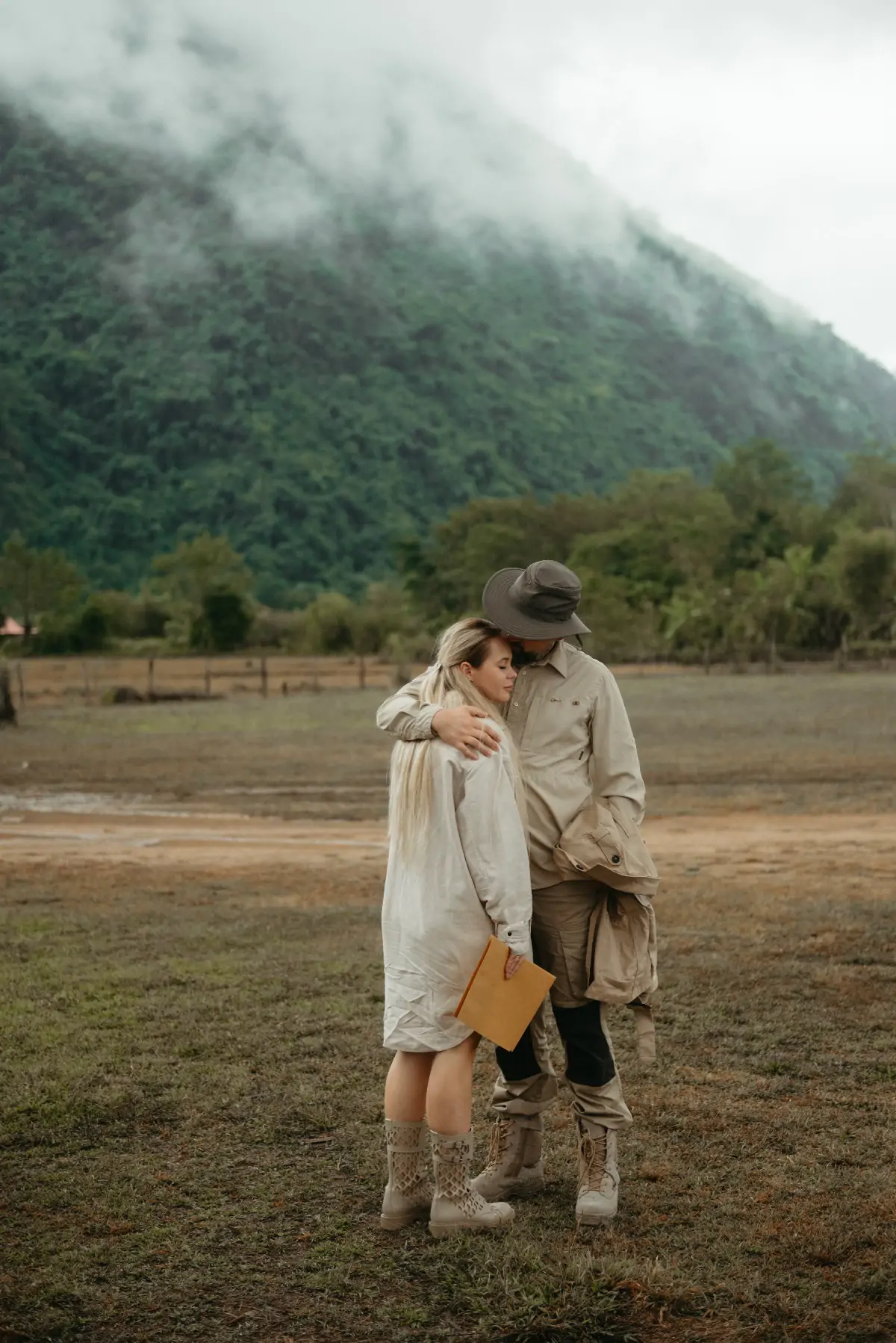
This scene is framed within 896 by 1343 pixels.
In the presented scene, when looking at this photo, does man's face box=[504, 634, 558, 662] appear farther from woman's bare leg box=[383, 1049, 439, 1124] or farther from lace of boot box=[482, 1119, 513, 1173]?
lace of boot box=[482, 1119, 513, 1173]

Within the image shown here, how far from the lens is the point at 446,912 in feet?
12.7

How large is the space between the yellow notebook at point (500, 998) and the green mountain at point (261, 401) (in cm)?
12951

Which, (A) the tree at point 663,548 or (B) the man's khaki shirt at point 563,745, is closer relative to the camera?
(B) the man's khaki shirt at point 563,745

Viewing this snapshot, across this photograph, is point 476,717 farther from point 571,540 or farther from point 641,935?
point 571,540

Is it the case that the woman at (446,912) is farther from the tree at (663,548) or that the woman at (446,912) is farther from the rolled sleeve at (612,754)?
the tree at (663,548)

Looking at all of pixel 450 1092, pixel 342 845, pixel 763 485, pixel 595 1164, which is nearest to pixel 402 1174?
pixel 450 1092

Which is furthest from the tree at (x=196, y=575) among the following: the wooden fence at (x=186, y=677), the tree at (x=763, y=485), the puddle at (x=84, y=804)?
the puddle at (x=84, y=804)

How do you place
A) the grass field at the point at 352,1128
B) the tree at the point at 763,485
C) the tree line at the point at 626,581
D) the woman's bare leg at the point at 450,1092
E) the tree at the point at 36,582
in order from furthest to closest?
the tree at the point at 763,485
the tree at the point at 36,582
the tree line at the point at 626,581
the woman's bare leg at the point at 450,1092
the grass field at the point at 352,1128

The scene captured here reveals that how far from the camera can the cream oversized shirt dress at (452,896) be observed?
3.81m

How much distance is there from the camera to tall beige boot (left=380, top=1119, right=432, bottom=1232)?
13.1ft

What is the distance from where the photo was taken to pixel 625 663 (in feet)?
173

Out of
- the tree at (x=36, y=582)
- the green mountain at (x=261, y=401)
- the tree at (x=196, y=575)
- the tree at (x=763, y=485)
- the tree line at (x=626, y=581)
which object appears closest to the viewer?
the tree line at (x=626, y=581)

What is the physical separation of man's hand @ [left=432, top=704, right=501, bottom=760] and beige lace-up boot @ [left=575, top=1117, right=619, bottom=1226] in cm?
113

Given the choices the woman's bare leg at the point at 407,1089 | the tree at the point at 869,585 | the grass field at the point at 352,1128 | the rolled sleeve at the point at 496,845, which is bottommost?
the grass field at the point at 352,1128
